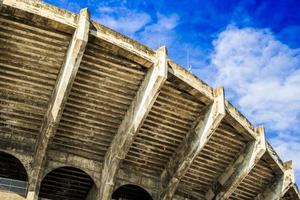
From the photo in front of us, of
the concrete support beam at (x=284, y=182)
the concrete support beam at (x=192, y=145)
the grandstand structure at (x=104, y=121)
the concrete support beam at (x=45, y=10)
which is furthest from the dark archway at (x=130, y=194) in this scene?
the concrete support beam at (x=45, y=10)

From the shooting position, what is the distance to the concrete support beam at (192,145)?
18.3 m

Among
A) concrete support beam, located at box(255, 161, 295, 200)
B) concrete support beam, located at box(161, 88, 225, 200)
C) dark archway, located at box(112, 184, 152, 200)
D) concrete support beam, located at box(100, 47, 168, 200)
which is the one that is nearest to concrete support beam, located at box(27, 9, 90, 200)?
concrete support beam, located at box(100, 47, 168, 200)

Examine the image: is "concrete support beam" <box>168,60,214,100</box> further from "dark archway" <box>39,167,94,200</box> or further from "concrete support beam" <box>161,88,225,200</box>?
"dark archway" <box>39,167,94,200</box>

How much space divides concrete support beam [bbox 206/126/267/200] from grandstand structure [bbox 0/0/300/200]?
52mm

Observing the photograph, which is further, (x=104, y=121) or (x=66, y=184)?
(x=66, y=184)

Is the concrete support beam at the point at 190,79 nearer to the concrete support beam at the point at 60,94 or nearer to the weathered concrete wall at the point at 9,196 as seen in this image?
the concrete support beam at the point at 60,94

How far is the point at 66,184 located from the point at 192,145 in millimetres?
5977

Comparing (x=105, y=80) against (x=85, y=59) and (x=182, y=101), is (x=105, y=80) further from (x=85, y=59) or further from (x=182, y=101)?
(x=182, y=101)

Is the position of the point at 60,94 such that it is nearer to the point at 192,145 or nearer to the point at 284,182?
the point at 192,145

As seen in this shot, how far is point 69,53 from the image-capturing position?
15.6 meters

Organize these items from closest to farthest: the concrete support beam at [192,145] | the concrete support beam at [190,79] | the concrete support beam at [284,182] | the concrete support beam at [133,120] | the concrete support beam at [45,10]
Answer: the concrete support beam at [45,10]
the concrete support beam at [133,120]
the concrete support beam at [190,79]
the concrete support beam at [192,145]
the concrete support beam at [284,182]

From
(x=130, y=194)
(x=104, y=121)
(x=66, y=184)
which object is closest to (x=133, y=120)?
(x=104, y=121)

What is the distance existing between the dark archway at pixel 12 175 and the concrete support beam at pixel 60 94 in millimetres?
470

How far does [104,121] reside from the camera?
18.4m
